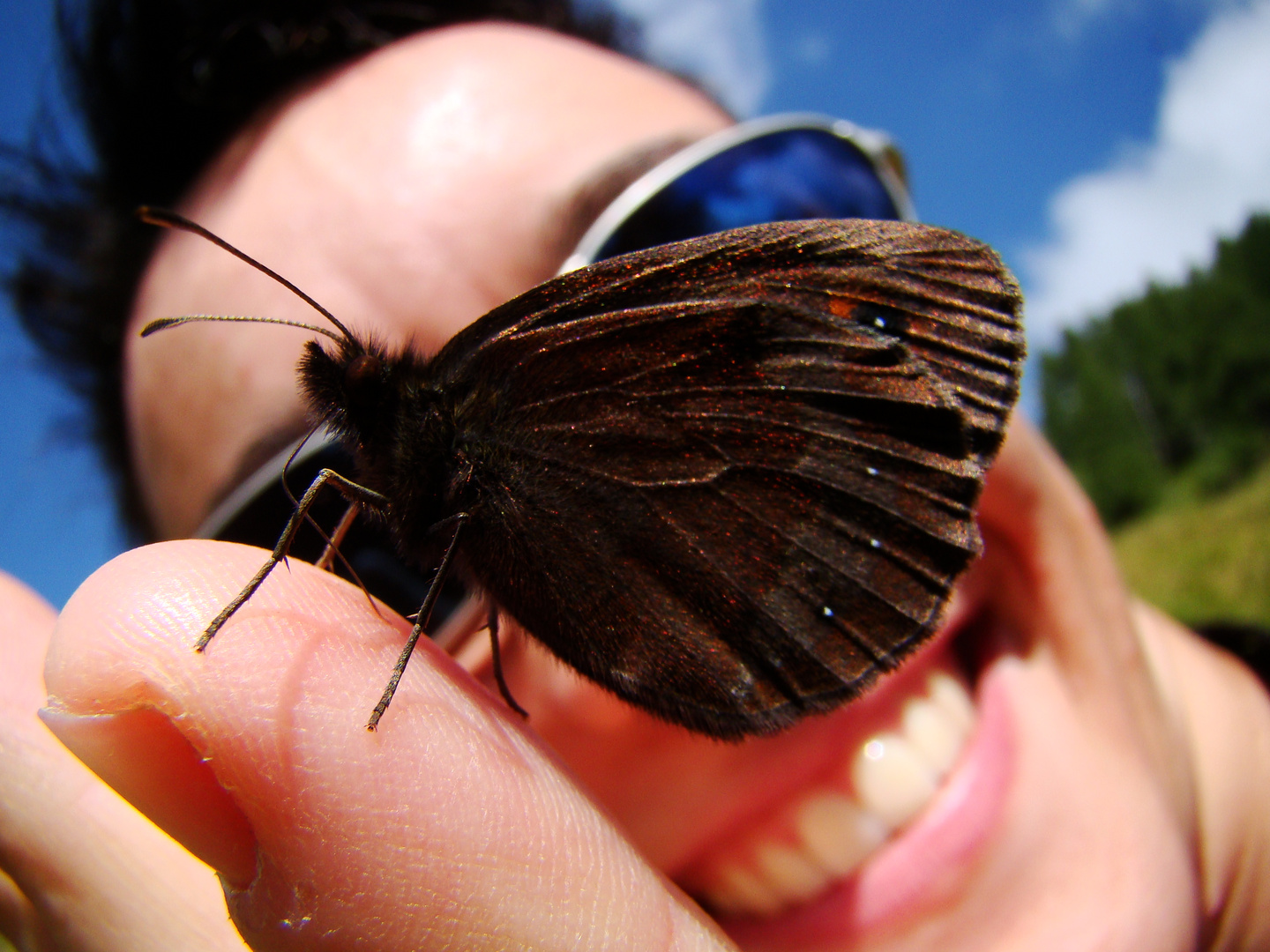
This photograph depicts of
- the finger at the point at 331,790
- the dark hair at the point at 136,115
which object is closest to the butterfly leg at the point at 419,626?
the finger at the point at 331,790

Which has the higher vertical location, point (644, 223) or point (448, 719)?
point (644, 223)

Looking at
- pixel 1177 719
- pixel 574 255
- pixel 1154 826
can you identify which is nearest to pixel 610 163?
pixel 574 255

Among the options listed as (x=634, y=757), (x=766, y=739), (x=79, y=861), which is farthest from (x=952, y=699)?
(x=79, y=861)

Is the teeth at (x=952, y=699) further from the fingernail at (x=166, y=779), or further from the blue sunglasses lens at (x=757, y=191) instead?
the fingernail at (x=166, y=779)

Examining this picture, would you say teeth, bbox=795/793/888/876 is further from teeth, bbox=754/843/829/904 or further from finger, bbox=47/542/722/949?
finger, bbox=47/542/722/949

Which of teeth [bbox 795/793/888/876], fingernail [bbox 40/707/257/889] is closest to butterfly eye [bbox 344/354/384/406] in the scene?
fingernail [bbox 40/707/257/889]

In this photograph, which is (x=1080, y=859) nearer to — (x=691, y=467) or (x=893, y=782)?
(x=893, y=782)

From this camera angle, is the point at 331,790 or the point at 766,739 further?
the point at 766,739
